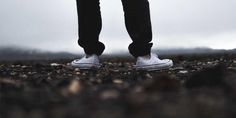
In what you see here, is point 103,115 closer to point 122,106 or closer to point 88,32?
point 122,106

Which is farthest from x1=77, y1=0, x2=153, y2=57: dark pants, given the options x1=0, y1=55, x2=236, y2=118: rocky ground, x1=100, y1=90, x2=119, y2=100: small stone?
x1=100, y1=90, x2=119, y2=100: small stone

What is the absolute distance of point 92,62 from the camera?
5426 mm

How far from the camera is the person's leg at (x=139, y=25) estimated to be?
15.9 feet

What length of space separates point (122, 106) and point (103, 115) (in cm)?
13

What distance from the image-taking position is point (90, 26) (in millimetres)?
5336

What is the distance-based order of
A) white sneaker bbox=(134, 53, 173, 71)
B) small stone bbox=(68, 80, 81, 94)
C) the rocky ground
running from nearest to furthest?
1. the rocky ground
2. small stone bbox=(68, 80, 81, 94)
3. white sneaker bbox=(134, 53, 173, 71)

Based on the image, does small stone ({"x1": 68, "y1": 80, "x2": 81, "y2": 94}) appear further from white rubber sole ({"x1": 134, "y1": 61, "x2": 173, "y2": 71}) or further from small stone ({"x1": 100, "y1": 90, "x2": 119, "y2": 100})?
white rubber sole ({"x1": 134, "y1": 61, "x2": 173, "y2": 71})

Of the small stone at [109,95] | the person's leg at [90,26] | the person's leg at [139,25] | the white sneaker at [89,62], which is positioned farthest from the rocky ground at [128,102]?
the white sneaker at [89,62]

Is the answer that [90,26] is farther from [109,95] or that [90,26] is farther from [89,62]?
[109,95]

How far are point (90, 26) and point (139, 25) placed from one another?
2.10ft

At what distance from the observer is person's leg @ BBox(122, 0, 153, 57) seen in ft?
15.9

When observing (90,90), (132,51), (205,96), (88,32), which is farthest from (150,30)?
(205,96)

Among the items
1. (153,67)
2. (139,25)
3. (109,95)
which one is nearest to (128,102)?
(109,95)

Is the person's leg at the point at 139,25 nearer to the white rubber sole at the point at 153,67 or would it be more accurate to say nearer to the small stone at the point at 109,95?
the white rubber sole at the point at 153,67
